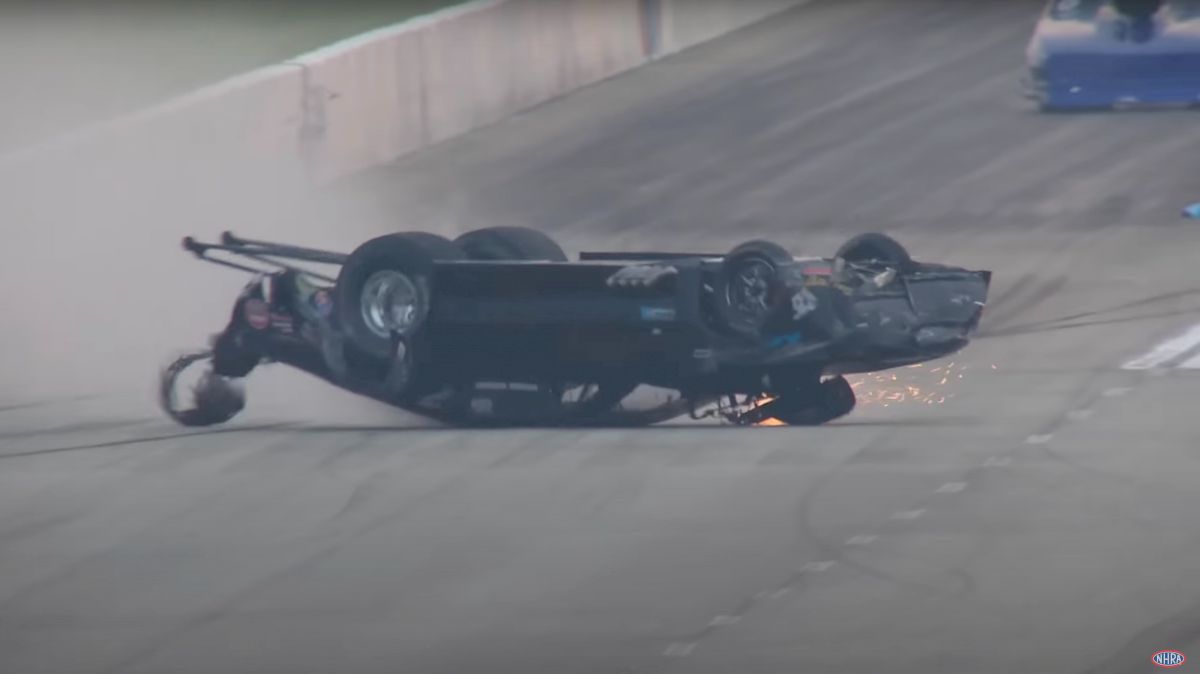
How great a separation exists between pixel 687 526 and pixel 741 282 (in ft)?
6.18

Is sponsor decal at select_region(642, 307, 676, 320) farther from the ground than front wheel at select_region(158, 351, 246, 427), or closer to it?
farther from the ground

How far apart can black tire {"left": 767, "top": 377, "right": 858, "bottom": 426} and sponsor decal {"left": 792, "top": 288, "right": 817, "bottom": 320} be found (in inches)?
38.0

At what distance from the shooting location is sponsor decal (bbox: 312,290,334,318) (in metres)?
13.3

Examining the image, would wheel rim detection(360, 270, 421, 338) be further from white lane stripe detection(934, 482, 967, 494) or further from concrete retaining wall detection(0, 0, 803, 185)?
concrete retaining wall detection(0, 0, 803, 185)

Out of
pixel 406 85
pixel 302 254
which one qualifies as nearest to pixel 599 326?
pixel 302 254

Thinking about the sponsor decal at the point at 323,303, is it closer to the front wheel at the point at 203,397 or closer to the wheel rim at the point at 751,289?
the front wheel at the point at 203,397

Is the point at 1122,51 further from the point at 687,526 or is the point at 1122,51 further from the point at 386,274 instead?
the point at 687,526

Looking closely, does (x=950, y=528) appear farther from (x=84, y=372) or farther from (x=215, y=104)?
(x=215, y=104)

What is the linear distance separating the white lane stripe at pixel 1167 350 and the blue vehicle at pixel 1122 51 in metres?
4.95

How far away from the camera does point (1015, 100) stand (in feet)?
81.3

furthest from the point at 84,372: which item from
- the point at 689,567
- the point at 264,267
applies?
the point at 689,567

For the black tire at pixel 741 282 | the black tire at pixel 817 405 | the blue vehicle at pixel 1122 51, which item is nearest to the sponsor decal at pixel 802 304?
the black tire at pixel 741 282

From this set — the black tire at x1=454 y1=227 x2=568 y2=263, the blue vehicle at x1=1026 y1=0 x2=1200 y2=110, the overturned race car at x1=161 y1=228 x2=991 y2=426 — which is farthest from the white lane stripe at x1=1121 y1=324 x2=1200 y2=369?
the blue vehicle at x1=1026 y1=0 x2=1200 y2=110

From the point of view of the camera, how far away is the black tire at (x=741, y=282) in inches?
481
